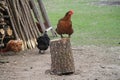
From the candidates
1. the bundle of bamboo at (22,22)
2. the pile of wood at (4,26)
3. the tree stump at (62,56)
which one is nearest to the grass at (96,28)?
the bundle of bamboo at (22,22)

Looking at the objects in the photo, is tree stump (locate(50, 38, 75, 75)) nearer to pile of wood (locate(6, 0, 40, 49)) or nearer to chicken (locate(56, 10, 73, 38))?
chicken (locate(56, 10, 73, 38))

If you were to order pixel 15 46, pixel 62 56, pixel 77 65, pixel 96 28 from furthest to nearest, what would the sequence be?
pixel 96 28, pixel 15 46, pixel 77 65, pixel 62 56

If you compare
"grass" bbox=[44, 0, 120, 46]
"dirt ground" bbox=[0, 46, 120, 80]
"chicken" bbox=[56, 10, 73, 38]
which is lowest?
"grass" bbox=[44, 0, 120, 46]

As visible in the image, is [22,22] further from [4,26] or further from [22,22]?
[4,26]

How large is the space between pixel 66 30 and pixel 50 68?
3.08m

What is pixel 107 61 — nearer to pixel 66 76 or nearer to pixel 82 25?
pixel 66 76

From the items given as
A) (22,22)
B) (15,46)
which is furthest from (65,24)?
(15,46)

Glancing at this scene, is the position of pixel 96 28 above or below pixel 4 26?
below

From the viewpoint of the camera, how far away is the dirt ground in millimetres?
8789

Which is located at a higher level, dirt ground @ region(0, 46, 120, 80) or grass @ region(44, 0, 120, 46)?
dirt ground @ region(0, 46, 120, 80)

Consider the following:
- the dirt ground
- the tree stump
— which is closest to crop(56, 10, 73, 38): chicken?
the dirt ground

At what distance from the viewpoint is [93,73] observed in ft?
29.6

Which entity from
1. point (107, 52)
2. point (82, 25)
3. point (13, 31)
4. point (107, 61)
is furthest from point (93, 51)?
point (82, 25)

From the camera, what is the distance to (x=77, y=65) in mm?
9992
